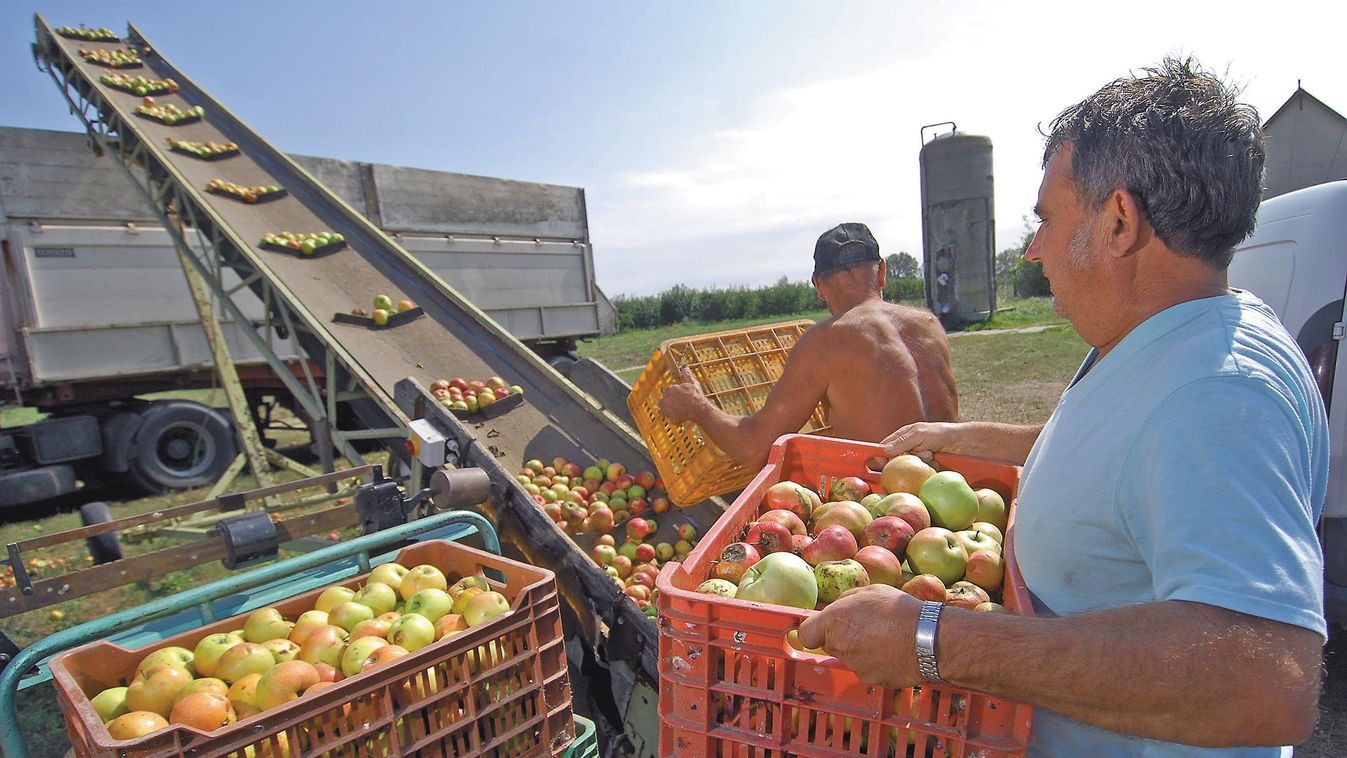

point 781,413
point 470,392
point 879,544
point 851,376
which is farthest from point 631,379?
point 879,544

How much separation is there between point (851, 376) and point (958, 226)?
17.5 meters

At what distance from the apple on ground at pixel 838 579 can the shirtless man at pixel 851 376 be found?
1.61 m

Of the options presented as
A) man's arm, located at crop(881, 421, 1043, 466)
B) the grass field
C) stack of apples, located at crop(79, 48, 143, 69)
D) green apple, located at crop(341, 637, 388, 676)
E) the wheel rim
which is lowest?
the grass field

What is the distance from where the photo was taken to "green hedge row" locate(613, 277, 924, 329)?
159ft

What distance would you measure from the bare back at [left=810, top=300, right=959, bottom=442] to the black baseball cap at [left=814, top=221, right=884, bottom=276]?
0.90 ft

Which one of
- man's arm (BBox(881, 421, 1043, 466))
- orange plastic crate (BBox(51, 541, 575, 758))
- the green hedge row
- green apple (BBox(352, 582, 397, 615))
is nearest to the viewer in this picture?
orange plastic crate (BBox(51, 541, 575, 758))

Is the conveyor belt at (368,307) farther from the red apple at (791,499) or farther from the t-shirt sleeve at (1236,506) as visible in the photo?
the t-shirt sleeve at (1236,506)

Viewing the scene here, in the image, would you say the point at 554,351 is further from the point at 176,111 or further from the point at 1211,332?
the point at 1211,332

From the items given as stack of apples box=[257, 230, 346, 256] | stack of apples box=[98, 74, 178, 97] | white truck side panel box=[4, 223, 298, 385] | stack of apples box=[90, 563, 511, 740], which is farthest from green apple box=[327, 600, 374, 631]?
stack of apples box=[98, 74, 178, 97]

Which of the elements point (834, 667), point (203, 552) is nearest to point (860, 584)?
point (834, 667)

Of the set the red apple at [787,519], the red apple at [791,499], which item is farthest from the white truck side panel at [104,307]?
the red apple at [787,519]

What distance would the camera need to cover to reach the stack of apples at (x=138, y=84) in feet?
27.3

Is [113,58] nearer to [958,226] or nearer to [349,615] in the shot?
[349,615]

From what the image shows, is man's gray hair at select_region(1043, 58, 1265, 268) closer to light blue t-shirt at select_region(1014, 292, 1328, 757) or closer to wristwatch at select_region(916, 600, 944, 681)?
light blue t-shirt at select_region(1014, 292, 1328, 757)
